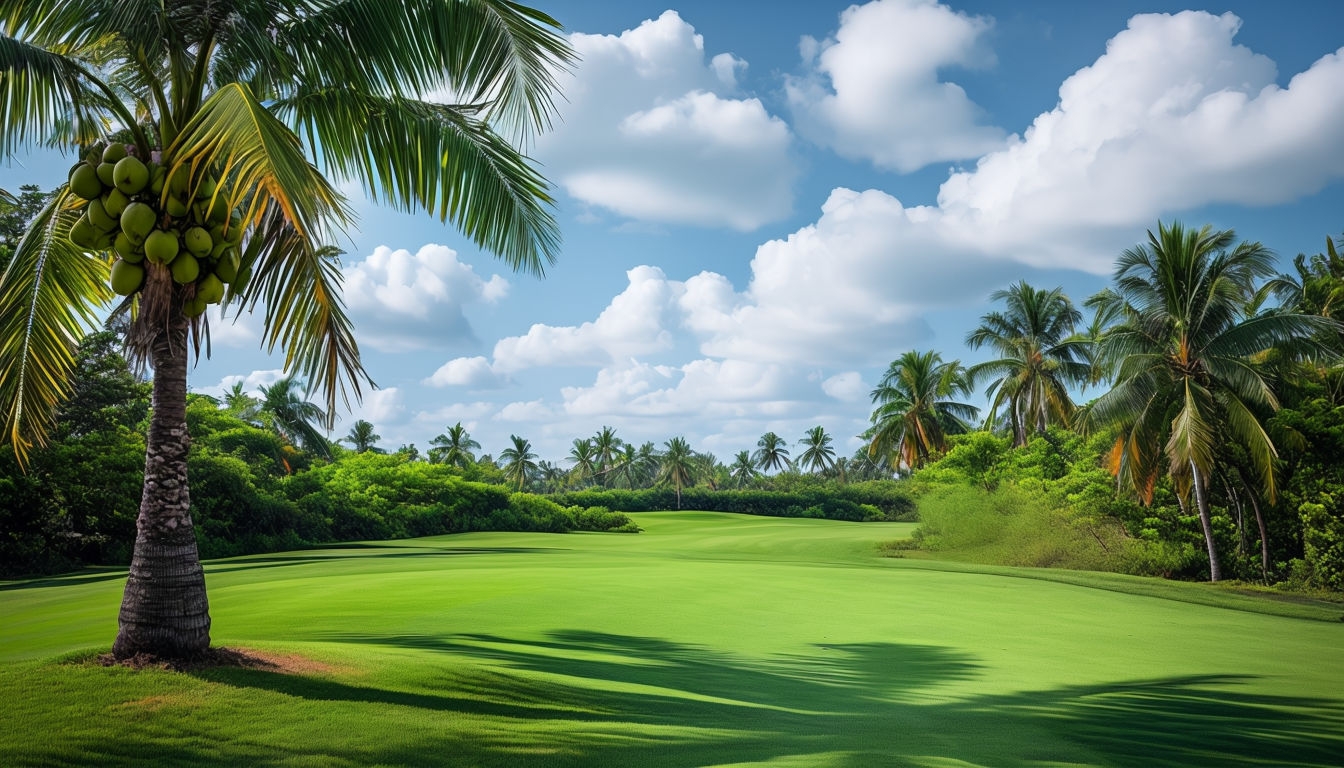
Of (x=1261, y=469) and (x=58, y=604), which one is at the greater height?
(x=1261, y=469)

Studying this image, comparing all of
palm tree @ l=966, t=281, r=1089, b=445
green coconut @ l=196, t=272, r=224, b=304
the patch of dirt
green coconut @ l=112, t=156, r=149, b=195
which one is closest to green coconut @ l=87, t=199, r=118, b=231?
green coconut @ l=112, t=156, r=149, b=195

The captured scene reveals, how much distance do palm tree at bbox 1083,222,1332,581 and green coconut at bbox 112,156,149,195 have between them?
25.5 metres

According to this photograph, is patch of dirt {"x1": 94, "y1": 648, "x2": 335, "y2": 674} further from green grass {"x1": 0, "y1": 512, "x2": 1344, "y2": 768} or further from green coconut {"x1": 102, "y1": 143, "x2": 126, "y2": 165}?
green coconut {"x1": 102, "y1": 143, "x2": 126, "y2": 165}

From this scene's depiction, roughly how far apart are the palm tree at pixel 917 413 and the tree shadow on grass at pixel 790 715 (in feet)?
135

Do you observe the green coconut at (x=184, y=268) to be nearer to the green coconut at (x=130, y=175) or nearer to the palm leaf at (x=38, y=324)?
the green coconut at (x=130, y=175)

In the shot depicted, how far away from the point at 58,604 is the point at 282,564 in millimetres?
8742

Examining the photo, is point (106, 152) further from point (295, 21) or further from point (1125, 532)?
point (1125, 532)

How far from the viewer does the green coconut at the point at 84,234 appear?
20.8 feet

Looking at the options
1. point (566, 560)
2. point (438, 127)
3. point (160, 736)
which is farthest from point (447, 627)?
point (566, 560)

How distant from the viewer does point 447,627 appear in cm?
1091

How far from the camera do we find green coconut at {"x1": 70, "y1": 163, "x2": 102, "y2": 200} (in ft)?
20.5

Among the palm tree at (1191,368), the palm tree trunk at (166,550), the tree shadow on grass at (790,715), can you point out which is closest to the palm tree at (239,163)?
the palm tree trunk at (166,550)

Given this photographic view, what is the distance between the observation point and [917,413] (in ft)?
164

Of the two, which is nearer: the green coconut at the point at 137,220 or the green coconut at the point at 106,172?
the green coconut at the point at 137,220
